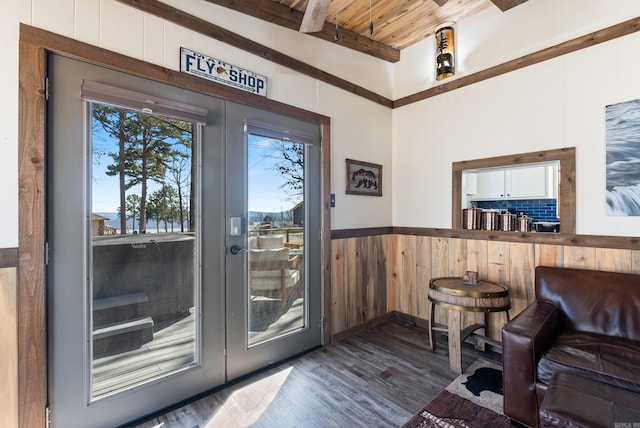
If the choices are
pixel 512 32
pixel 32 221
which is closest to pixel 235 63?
pixel 32 221

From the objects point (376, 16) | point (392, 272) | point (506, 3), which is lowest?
point (392, 272)

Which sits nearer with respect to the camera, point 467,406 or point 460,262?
point 467,406

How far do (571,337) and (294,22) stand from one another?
10.7 ft

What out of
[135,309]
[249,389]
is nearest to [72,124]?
[135,309]

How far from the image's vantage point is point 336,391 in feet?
7.24

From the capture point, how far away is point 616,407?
1.25 meters

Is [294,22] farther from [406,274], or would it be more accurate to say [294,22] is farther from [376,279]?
[406,274]

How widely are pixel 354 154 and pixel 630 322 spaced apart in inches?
99.6

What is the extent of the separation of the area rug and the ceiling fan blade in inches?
102

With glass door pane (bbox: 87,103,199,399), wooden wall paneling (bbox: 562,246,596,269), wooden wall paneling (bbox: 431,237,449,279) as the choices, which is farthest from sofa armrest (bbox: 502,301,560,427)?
glass door pane (bbox: 87,103,199,399)

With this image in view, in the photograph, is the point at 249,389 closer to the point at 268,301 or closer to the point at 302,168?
the point at 268,301

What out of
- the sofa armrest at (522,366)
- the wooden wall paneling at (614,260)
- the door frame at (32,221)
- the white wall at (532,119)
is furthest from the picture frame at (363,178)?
the door frame at (32,221)

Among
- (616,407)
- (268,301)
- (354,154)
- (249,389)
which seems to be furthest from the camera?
(354,154)

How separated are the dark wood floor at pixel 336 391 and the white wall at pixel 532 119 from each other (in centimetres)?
147
